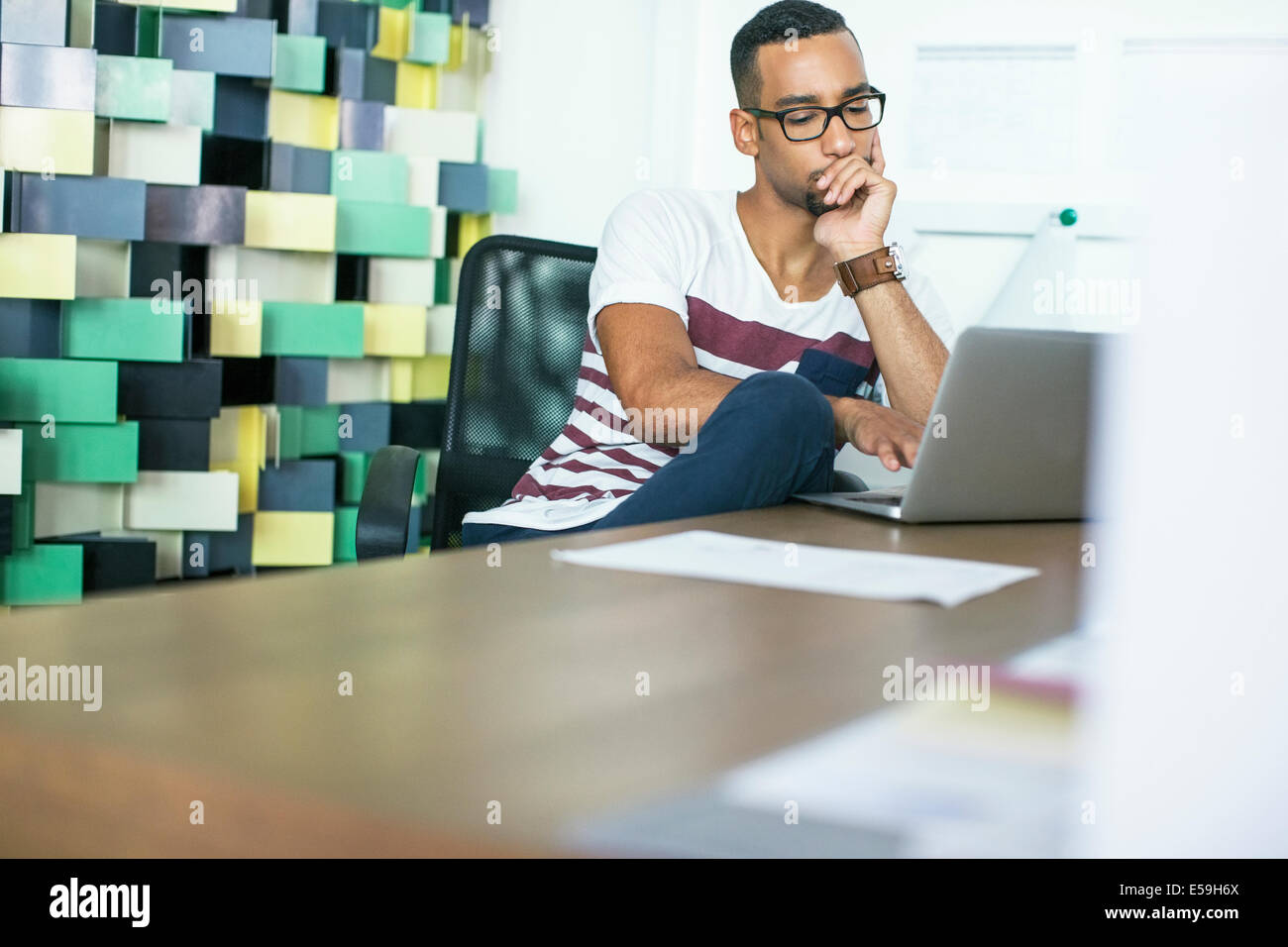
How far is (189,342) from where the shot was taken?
96.4 inches

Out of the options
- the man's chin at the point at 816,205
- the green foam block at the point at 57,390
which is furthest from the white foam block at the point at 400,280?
the man's chin at the point at 816,205

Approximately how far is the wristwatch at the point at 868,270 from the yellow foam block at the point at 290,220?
1.28m

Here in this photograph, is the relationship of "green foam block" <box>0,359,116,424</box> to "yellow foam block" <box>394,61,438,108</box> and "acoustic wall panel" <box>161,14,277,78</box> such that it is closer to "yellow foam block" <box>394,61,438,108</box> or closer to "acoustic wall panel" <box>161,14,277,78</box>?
"acoustic wall panel" <box>161,14,277,78</box>

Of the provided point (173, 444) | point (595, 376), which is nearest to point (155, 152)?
point (173, 444)

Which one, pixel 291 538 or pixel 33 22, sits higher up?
pixel 33 22

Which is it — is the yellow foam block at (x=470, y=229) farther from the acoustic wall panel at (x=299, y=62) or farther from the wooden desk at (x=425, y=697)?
the wooden desk at (x=425, y=697)

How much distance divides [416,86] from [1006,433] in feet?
7.23

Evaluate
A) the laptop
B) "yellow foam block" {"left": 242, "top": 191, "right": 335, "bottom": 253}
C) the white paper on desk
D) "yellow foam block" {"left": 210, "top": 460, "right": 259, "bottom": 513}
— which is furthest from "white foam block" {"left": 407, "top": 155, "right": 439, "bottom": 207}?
the white paper on desk

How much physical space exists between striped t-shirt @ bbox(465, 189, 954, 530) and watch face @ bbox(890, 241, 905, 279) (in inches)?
4.0

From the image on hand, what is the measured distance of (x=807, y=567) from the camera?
2.31 feet

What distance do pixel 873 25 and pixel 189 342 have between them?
1543 mm

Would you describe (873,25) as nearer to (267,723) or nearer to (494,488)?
(494,488)

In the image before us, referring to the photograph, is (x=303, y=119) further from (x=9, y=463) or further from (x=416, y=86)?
(x=9, y=463)
